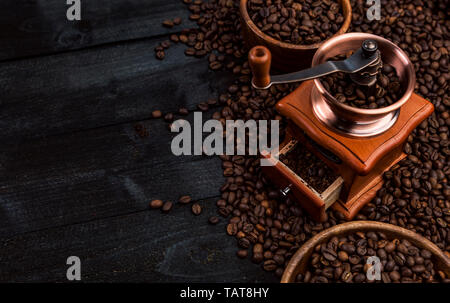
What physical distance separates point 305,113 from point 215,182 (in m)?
0.42

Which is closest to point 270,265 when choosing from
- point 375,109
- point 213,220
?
point 213,220

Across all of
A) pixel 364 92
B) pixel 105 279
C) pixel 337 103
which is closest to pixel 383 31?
pixel 364 92

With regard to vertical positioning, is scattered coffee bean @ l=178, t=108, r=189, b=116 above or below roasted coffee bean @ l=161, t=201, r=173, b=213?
above

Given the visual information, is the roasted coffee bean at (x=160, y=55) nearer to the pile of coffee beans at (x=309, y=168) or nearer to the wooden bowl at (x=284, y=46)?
the wooden bowl at (x=284, y=46)

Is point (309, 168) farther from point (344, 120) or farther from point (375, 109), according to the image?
point (375, 109)

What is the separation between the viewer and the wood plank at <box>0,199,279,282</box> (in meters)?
1.45

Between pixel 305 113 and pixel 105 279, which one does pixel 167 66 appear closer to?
pixel 305 113

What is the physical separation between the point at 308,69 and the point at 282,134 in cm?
50

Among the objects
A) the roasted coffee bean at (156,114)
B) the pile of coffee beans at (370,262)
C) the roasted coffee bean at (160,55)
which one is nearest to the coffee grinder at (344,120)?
the pile of coffee beans at (370,262)

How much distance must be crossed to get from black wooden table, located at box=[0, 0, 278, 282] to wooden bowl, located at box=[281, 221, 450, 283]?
0.58 feet

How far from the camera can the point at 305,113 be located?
131 cm

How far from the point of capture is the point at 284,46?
1.51 m

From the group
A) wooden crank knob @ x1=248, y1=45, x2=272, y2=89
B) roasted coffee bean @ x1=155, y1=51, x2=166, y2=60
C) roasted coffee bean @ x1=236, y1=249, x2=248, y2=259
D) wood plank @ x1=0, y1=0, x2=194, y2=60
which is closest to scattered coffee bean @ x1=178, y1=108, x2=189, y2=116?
roasted coffee bean @ x1=155, y1=51, x2=166, y2=60

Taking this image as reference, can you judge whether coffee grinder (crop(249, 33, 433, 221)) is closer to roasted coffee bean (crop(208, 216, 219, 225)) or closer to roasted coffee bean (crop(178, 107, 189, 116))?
roasted coffee bean (crop(208, 216, 219, 225))
